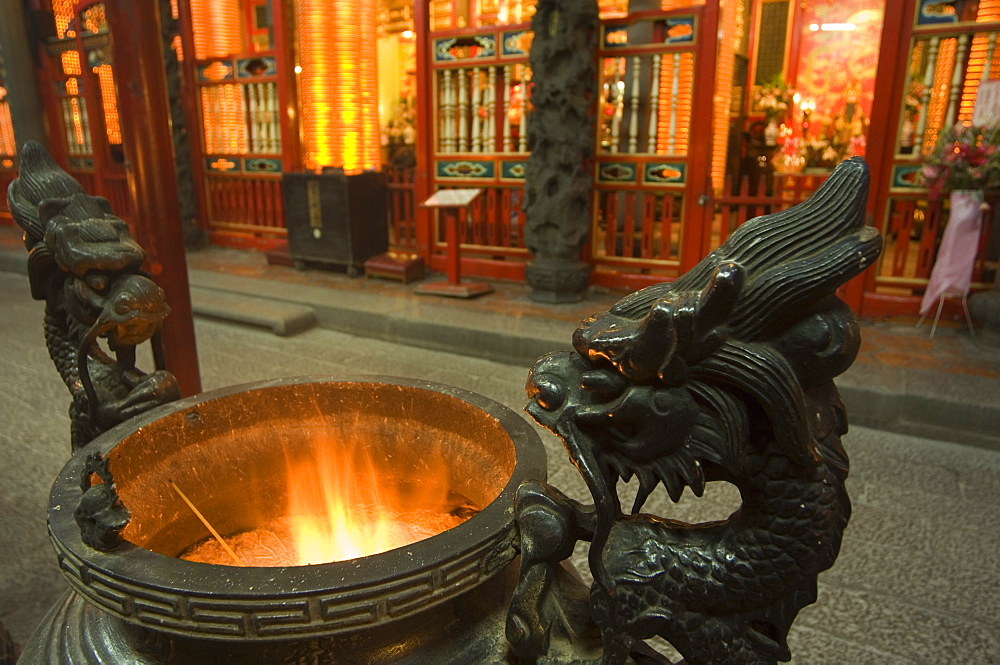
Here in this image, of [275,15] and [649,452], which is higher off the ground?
[275,15]

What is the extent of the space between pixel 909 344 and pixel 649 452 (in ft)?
13.7

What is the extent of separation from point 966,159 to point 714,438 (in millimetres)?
4486

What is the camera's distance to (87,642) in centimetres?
112

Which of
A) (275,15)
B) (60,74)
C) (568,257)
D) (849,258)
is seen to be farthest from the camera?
(60,74)

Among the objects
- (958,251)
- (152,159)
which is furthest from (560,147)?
(152,159)

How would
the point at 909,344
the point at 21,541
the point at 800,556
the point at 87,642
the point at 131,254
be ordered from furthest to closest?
the point at 909,344, the point at 21,541, the point at 131,254, the point at 87,642, the point at 800,556

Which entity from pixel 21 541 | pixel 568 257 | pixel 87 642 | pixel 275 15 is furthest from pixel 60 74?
pixel 87 642

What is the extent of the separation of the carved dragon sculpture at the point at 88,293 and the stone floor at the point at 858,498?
0.80 metres

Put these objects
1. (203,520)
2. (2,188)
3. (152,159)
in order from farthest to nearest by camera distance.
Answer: (2,188) → (152,159) → (203,520)

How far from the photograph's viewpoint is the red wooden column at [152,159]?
2.33 meters

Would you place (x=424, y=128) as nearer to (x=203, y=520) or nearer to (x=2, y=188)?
(x=203, y=520)

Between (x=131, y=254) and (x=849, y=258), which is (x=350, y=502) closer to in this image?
(x=131, y=254)

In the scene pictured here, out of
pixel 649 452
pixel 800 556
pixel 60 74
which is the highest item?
pixel 60 74

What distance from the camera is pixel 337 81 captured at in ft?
21.4
